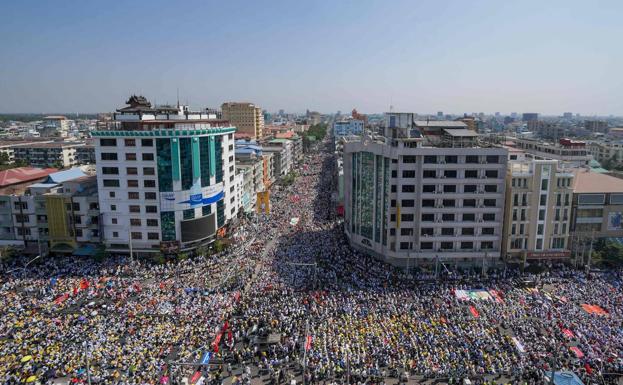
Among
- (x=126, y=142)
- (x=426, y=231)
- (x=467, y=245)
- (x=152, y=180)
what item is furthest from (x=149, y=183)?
(x=467, y=245)

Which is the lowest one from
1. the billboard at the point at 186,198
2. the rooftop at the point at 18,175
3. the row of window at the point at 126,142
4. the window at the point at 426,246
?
the window at the point at 426,246

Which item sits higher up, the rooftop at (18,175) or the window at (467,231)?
the rooftop at (18,175)

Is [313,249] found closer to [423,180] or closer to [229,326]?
[423,180]

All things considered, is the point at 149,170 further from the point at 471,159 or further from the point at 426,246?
the point at 471,159

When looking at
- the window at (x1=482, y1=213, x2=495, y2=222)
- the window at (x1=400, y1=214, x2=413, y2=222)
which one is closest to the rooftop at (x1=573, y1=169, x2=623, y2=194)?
the window at (x1=482, y1=213, x2=495, y2=222)

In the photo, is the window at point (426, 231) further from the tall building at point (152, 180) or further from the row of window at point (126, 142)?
the row of window at point (126, 142)

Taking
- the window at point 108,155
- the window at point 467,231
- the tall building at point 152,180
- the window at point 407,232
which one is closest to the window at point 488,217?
the window at point 467,231

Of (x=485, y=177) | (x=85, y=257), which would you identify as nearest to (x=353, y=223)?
(x=485, y=177)
